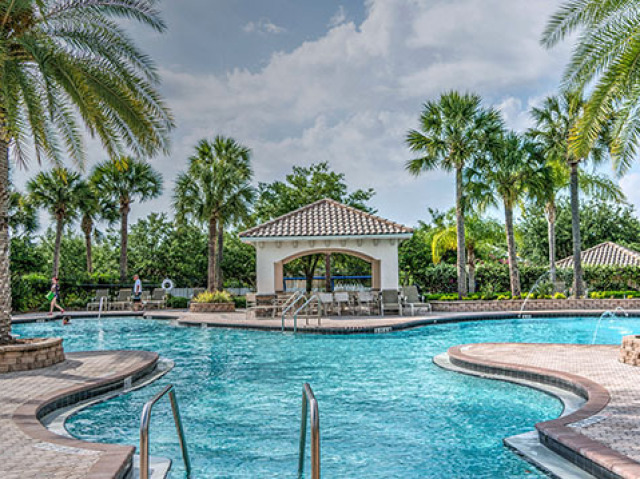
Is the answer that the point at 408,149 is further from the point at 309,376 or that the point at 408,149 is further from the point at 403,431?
the point at 403,431

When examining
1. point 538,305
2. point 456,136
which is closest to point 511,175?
point 456,136

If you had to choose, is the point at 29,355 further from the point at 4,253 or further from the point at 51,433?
the point at 51,433

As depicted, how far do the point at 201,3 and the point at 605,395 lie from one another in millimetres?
13442

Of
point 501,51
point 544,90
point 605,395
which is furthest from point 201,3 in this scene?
point 544,90

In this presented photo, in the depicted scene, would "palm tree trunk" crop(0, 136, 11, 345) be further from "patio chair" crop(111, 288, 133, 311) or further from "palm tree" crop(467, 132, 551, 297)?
"palm tree" crop(467, 132, 551, 297)

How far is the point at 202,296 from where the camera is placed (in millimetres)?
23875

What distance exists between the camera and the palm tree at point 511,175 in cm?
2325

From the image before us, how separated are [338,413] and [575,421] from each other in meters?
2.97

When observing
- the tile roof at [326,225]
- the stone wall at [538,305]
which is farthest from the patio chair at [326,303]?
the stone wall at [538,305]

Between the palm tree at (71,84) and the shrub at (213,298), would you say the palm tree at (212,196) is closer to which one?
the shrub at (213,298)

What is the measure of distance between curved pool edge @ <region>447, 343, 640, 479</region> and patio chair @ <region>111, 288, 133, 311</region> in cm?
2001

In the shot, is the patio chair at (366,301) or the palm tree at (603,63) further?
the patio chair at (366,301)

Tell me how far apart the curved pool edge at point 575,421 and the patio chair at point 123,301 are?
20.0m

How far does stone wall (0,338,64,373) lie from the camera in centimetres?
871
